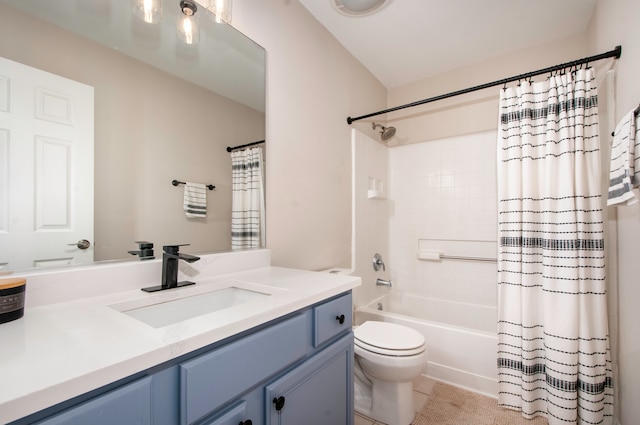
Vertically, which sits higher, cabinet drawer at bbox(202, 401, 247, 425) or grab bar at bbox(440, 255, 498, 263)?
grab bar at bbox(440, 255, 498, 263)

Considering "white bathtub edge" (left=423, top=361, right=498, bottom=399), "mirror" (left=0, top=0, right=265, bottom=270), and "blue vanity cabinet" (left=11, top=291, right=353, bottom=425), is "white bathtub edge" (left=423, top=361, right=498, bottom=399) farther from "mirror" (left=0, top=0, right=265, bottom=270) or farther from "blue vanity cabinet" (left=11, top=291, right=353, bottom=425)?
"mirror" (left=0, top=0, right=265, bottom=270)

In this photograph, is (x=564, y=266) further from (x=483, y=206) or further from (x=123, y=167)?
(x=123, y=167)

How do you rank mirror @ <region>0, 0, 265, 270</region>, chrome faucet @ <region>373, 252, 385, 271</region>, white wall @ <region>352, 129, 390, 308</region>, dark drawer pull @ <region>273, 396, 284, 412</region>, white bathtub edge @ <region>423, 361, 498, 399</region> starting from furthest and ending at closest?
chrome faucet @ <region>373, 252, 385, 271</region>, white wall @ <region>352, 129, 390, 308</region>, white bathtub edge @ <region>423, 361, 498, 399</region>, mirror @ <region>0, 0, 265, 270</region>, dark drawer pull @ <region>273, 396, 284, 412</region>

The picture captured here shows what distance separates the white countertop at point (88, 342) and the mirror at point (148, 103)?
299 millimetres

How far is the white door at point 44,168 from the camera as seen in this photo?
0.84 m

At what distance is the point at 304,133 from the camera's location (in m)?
1.88

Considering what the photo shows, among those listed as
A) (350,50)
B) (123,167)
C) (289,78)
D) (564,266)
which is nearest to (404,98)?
(350,50)

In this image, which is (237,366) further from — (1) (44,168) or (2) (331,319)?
(1) (44,168)

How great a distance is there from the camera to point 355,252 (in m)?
2.33

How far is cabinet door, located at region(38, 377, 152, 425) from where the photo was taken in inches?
18.5

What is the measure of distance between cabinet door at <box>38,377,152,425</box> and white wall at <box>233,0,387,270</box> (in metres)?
1.07

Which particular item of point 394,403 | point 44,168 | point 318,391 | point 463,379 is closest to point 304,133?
point 44,168

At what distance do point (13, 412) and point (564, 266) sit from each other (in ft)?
6.82

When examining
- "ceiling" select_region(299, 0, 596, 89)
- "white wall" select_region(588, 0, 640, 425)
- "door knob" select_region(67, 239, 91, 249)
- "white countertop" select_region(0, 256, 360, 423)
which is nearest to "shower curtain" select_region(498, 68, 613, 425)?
"white wall" select_region(588, 0, 640, 425)
